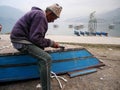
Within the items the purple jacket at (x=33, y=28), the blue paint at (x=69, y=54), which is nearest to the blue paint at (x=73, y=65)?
the blue paint at (x=69, y=54)

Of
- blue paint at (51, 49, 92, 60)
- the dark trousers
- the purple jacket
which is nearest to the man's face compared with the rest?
the purple jacket

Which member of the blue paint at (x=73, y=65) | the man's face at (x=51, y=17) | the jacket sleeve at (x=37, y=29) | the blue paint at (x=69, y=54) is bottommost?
the blue paint at (x=73, y=65)

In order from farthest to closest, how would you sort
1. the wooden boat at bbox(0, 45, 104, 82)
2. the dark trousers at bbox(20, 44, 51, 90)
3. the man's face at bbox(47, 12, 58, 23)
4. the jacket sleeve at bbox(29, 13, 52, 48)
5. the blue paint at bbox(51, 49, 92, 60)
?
1. the blue paint at bbox(51, 49, 92, 60)
2. the wooden boat at bbox(0, 45, 104, 82)
3. the man's face at bbox(47, 12, 58, 23)
4. the dark trousers at bbox(20, 44, 51, 90)
5. the jacket sleeve at bbox(29, 13, 52, 48)

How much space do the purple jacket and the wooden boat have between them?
1004 millimetres

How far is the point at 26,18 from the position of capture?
3312 millimetres

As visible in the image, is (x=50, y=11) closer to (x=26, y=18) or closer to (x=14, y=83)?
(x=26, y=18)

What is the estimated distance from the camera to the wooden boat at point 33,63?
4207mm

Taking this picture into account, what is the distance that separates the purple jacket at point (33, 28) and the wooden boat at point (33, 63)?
1004mm

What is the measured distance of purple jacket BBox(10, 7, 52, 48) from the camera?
310 centimetres

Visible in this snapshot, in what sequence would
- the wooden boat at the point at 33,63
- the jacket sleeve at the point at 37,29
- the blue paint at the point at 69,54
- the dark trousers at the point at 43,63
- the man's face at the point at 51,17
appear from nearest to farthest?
the jacket sleeve at the point at 37,29 → the dark trousers at the point at 43,63 → the man's face at the point at 51,17 → the wooden boat at the point at 33,63 → the blue paint at the point at 69,54

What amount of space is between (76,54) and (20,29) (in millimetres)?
2444

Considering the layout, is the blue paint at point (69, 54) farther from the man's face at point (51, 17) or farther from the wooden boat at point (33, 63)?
the man's face at point (51, 17)

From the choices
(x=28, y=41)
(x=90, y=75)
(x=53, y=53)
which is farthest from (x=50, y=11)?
(x=90, y=75)

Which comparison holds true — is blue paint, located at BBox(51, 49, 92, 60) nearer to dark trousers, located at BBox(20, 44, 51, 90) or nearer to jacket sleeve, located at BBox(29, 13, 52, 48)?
dark trousers, located at BBox(20, 44, 51, 90)
